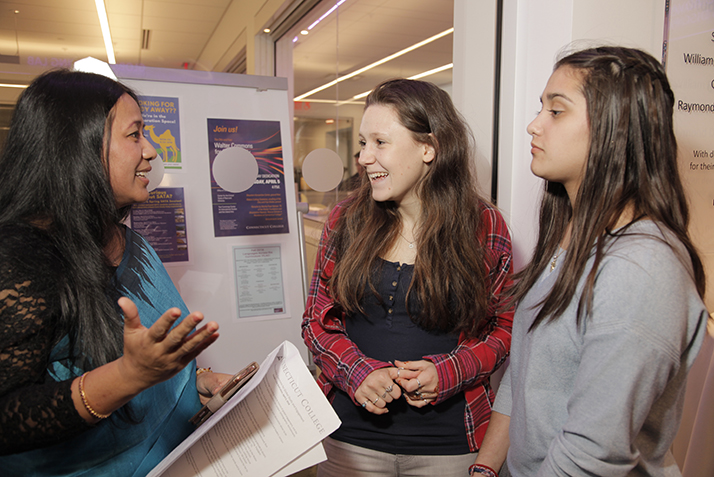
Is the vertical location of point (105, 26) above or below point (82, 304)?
above

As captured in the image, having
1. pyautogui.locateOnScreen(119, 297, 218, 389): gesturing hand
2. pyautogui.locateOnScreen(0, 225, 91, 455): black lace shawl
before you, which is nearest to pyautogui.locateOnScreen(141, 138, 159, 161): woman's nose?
pyautogui.locateOnScreen(0, 225, 91, 455): black lace shawl

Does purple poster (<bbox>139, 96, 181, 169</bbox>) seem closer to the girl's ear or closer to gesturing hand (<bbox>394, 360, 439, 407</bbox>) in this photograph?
the girl's ear

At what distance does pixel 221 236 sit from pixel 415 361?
3.64 feet

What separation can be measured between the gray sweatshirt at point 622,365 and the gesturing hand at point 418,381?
11.9 inches

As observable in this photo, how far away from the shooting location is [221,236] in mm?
1913

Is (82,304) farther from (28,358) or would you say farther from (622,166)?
(622,166)

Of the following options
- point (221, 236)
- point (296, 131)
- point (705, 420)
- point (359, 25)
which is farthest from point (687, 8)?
point (296, 131)

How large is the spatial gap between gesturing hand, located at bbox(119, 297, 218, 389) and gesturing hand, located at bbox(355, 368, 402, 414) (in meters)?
0.52

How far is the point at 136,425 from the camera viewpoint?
3.20 feet

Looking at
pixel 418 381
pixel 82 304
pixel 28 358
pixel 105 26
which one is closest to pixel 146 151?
pixel 82 304

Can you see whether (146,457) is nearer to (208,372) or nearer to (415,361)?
(208,372)

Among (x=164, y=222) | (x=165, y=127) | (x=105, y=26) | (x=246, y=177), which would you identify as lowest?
(x=164, y=222)

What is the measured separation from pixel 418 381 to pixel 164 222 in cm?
126

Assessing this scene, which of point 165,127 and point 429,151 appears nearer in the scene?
point 429,151
